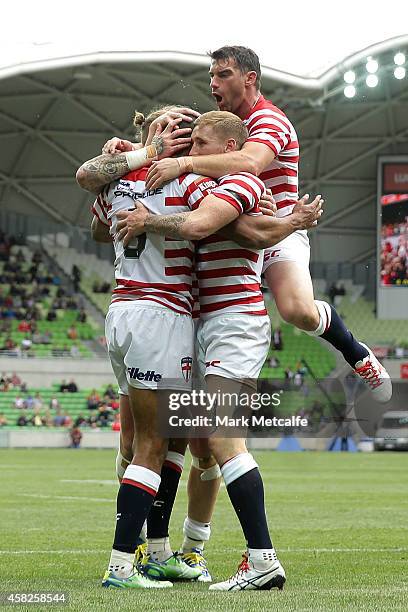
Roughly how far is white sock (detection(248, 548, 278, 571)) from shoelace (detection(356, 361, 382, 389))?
2194mm

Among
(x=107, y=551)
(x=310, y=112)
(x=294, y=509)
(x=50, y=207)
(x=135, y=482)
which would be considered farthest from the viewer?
(x=50, y=207)

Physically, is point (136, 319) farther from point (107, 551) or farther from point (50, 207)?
point (50, 207)

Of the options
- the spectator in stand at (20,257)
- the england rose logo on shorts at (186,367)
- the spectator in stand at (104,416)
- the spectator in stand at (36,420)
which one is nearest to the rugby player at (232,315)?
the england rose logo on shorts at (186,367)

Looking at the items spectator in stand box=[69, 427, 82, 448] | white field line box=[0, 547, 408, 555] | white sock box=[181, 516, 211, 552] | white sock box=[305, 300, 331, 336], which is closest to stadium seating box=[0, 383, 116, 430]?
spectator in stand box=[69, 427, 82, 448]

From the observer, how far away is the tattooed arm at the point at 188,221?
560 cm

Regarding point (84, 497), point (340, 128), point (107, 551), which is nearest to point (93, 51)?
point (340, 128)

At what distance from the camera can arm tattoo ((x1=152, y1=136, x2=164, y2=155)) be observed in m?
6.09

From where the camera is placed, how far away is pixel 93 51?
119 feet

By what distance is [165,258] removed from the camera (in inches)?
233

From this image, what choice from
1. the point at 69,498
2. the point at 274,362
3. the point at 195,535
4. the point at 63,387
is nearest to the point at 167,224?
the point at 195,535

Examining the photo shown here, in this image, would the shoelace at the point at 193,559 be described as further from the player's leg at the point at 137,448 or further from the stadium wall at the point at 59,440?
the stadium wall at the point at 59,440

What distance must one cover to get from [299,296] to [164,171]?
1422 mm

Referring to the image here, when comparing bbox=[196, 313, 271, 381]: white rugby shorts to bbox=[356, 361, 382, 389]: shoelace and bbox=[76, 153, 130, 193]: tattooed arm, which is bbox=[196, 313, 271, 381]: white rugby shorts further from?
bbox=[356, 361, 382, 389]: shoelace

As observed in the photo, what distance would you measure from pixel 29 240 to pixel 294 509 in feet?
119
